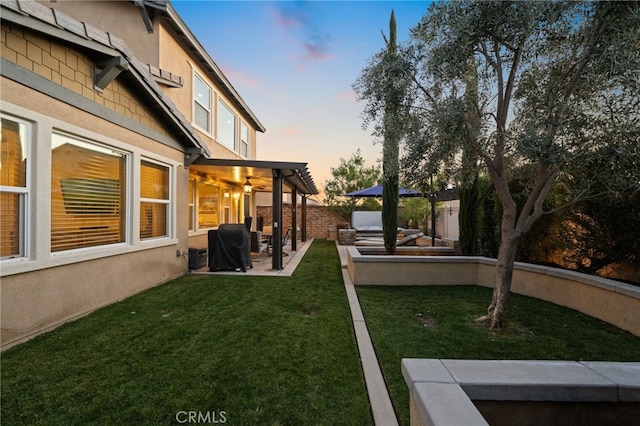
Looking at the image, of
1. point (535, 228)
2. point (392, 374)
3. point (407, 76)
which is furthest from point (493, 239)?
point (392, 374)

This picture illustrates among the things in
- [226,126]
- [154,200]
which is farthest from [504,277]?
[226,126]

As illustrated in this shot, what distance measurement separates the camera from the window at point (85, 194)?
4391 mm

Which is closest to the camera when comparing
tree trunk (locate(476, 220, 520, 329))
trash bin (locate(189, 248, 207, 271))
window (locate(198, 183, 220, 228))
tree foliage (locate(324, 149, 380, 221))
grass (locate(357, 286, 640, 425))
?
grass (locate(357, 286, 640, 425))

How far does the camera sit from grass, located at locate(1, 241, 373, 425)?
2.51 meters

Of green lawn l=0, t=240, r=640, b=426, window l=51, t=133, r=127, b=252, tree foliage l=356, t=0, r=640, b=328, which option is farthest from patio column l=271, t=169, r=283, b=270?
tree foliage l=356, t=0, r=640, b=328

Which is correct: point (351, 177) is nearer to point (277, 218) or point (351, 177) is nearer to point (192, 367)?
point (277, 218)

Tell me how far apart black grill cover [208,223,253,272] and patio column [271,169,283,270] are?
2.66 ft

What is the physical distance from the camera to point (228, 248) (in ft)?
27.0

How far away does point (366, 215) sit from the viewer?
18.5 meters

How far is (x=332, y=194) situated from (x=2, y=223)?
827 inches

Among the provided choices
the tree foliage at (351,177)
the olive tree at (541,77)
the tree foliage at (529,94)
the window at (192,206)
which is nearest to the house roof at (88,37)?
the window at (192,206)

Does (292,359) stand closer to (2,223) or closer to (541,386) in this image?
(541,386)

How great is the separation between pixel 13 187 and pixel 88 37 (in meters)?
2.30

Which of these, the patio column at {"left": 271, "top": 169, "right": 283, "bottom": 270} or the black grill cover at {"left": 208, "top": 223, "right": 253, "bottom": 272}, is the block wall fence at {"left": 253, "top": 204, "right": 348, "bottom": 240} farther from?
the black grill cover at {"left": 208, "top": 223, "right": 253, "bottom": 272}
